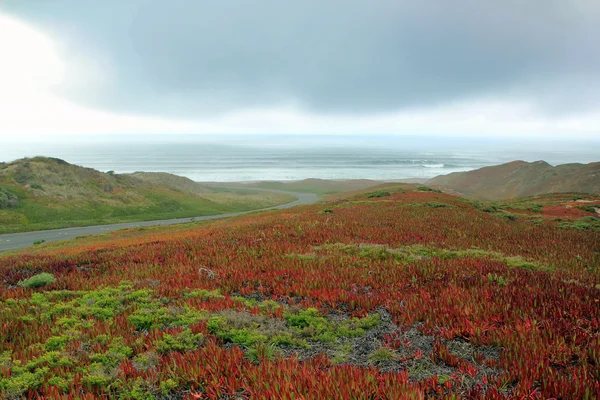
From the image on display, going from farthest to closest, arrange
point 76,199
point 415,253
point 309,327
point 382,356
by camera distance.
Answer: point 76,199, point 415,253, point 309,327, point 382,356

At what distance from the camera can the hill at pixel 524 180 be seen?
81981 millimetres

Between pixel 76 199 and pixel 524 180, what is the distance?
11350 cm

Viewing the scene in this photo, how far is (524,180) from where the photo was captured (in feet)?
336

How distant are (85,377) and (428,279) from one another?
7390 mm

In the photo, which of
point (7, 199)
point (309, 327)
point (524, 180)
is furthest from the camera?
point (524, 180)

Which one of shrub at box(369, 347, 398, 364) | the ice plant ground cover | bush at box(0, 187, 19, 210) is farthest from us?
bush at box(0, 187, 19, 210)

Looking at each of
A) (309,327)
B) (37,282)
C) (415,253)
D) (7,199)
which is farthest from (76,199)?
(309,327)

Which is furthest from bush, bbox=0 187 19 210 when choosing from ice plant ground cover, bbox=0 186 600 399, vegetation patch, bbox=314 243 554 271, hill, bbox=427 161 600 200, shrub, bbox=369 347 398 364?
hill, bbox=427 161 600 200

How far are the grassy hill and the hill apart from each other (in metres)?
70.5

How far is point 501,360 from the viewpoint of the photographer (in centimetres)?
455

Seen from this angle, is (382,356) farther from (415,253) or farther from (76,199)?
(76,199)

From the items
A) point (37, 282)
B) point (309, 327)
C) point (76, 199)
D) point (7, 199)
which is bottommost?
point (76, 199)

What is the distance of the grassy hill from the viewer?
1869 inches

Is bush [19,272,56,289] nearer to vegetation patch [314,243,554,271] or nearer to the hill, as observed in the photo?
vegetation patch [314,243,554,271]
